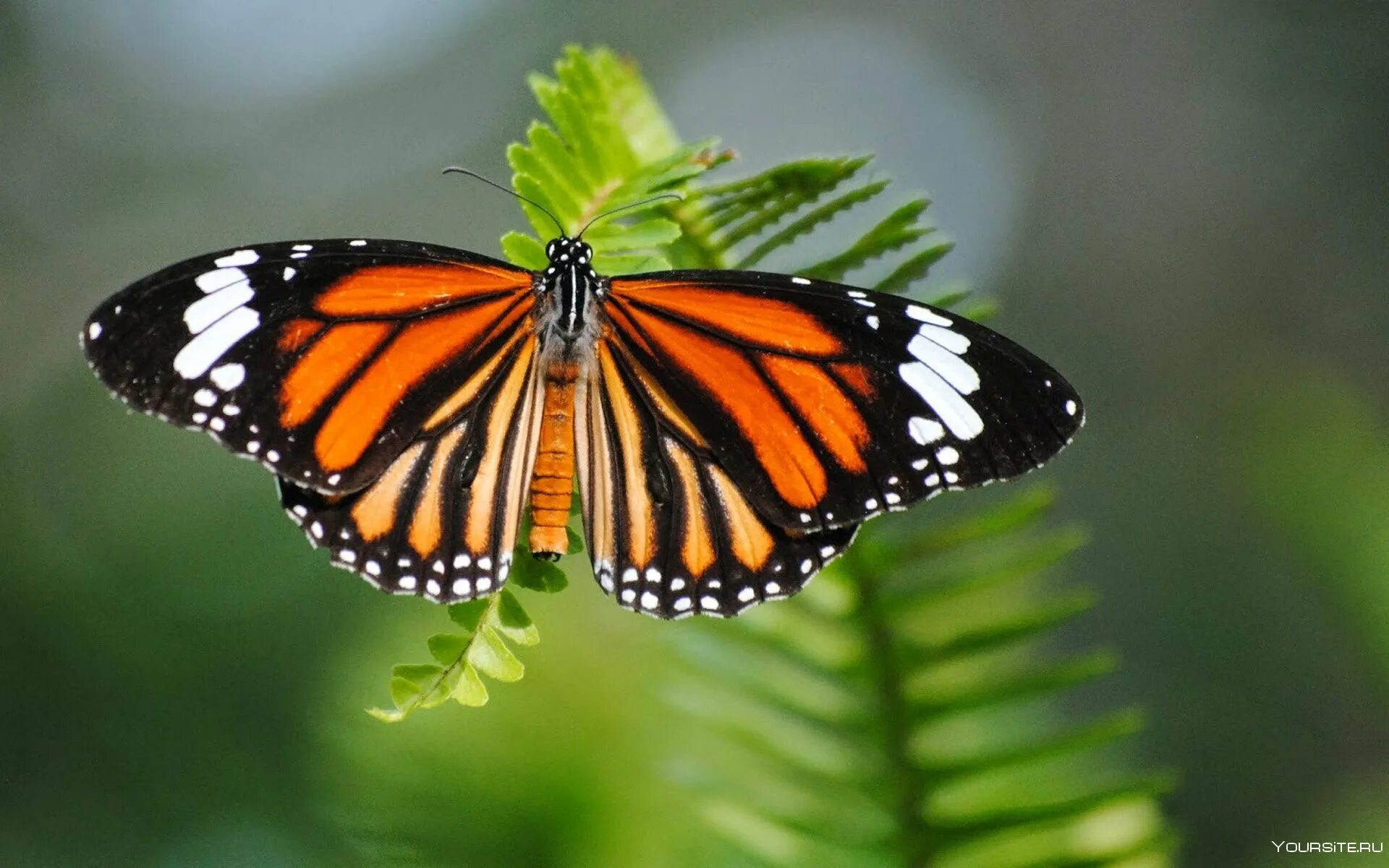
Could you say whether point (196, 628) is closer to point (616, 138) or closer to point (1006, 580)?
point (616, 138)

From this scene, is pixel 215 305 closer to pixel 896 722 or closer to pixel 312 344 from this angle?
pixel 312 344

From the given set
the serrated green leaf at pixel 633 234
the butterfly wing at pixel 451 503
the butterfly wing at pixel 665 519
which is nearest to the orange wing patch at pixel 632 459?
the butterfly wing at pixel 665 519

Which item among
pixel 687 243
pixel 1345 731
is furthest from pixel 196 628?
pixel 1345 731

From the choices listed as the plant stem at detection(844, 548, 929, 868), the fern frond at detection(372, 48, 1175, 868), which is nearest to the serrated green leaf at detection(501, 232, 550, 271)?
the fern frond at detection(372, 48, 1175, 868)

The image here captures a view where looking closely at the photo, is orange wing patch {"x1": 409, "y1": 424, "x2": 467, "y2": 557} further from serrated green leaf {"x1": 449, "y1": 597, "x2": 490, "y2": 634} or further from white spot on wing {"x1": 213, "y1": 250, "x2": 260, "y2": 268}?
white spot on wing {"x1": 213, "y1": 250, "x2": 260, "y2": 268}

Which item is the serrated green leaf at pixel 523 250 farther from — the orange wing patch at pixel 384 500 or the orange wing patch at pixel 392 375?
the orange wing patch at pixel 384 500

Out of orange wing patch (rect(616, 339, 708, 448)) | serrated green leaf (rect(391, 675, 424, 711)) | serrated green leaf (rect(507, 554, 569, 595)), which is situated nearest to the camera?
serrated green leaf (rect(391, 675, 424, 711))
